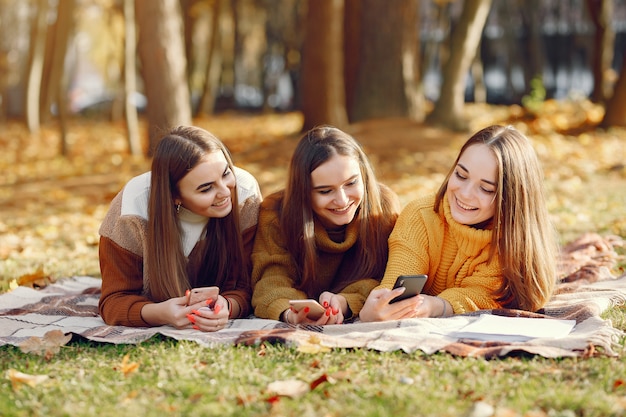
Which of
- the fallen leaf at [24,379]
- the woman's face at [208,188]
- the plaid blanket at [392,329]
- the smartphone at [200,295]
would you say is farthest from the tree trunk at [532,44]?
the fallen leaf at [24,379]

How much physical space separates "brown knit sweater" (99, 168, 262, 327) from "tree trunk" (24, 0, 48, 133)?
1310 centimetres

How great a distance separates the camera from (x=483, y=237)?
164 inches

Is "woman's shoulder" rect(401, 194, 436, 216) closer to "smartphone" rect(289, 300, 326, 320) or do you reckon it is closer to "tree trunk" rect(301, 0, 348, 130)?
"smartphone" rect(289, 300, 326, 320)

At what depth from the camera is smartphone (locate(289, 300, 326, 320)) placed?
153 inches

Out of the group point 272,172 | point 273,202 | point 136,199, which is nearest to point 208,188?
point 136,199

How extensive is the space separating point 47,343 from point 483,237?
2203mm

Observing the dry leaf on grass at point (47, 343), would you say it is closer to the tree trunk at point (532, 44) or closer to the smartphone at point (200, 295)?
the smartphone at point (200, 295)

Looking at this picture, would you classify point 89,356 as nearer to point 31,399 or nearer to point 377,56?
point 31,399

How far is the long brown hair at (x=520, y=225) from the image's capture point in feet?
13.4

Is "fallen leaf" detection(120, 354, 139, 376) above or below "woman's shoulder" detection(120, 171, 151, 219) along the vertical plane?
below

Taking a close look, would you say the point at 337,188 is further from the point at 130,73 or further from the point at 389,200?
the point at 130,73

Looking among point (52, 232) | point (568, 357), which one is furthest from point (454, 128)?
point (568, 357)

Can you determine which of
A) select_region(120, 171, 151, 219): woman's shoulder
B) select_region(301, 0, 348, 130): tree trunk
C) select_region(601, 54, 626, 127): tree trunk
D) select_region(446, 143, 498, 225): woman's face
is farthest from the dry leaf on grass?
select_region(601, 54, 626, 127): tree trunk

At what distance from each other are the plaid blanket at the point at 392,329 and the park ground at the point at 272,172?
810 millimetres
